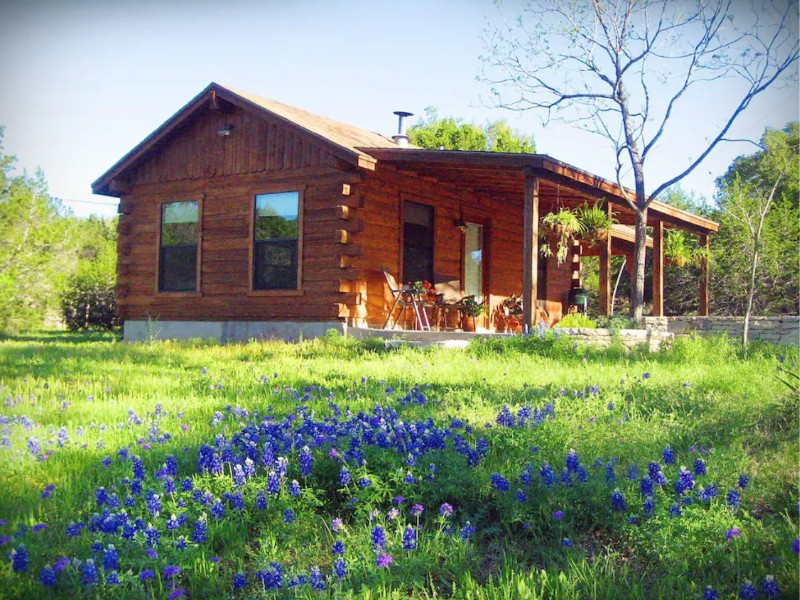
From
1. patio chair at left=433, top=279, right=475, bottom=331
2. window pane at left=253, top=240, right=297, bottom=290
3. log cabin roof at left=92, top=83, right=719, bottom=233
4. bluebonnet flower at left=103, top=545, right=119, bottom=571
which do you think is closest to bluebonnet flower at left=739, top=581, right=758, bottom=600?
bluebonnet flower at left=103, top=545, right=119, bottom=571

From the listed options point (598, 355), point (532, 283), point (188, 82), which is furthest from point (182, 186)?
point (188, 82)

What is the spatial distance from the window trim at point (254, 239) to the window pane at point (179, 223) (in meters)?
1.35

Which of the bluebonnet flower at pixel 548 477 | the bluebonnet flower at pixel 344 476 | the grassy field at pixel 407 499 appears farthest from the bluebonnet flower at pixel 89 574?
the bluebonnet flower at pixel 548 477

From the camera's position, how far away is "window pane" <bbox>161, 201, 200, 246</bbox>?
541 inches

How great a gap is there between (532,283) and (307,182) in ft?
13.2

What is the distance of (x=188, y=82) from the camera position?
2441 millimetres

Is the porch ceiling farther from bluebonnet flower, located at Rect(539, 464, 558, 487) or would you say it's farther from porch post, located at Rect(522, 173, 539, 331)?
bluebonnet flower, located at Rect(539, 464, 558, 487)

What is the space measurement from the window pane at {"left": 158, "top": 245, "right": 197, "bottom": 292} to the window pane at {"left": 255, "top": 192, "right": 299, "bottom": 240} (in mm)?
1626

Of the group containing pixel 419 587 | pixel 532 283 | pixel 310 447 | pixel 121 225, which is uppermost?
pixel 121 225

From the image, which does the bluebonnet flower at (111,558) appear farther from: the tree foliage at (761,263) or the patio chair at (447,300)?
the tree foliage at (761,263)

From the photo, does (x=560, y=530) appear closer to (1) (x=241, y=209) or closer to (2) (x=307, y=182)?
(2) (x=307, y=182)

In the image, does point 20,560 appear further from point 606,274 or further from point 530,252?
point 606,274

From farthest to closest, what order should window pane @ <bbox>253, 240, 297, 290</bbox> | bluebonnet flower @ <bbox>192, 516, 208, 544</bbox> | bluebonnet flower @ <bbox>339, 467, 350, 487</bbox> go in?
1. window pane @ <bbox>253, 240, 297, 290</bbox>
2. bluebonnet flower @ <bbox>339, 467, 350, 487</bbox>
3. bluebonnet flower @ <bbox>192, 516, 208, 544</bbox>

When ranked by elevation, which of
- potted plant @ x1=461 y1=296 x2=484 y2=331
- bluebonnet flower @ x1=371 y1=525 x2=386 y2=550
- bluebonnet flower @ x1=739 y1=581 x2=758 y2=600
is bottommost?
bluebonnet flower @ x1=739 y1=581 x2=758 y2=600
